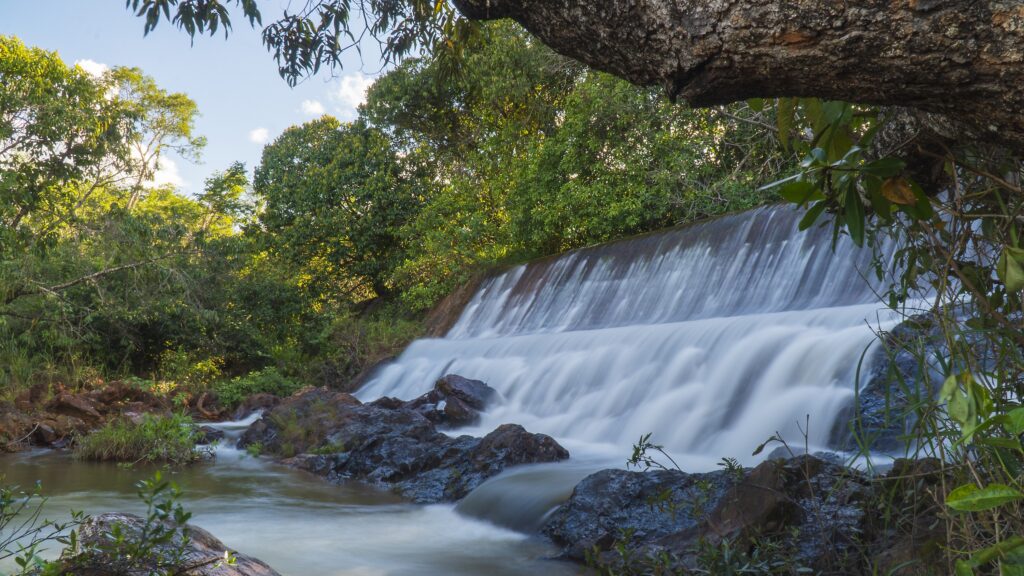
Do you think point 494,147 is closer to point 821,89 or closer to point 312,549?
point 312,549

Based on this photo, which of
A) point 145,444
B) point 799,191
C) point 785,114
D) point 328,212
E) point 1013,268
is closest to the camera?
point 1013,268

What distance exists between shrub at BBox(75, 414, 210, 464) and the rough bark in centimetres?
832

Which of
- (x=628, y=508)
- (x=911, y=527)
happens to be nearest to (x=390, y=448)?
(x=628, y=508)

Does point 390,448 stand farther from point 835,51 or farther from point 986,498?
point 986,498

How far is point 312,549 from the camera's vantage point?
534cm

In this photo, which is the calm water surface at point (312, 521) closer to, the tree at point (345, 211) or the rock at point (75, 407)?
the rock at point (75, 407)

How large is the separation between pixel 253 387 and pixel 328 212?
25.7 feet

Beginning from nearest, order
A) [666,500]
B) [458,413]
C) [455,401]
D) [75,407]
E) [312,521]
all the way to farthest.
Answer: [666,500], [312,521], [458,413], [455,401], [75,407]

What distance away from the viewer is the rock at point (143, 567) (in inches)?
106

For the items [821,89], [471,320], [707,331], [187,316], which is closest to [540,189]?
[471,320]

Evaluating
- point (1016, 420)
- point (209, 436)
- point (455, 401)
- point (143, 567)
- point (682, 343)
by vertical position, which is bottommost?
point (143, 567)

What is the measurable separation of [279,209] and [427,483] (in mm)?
17464

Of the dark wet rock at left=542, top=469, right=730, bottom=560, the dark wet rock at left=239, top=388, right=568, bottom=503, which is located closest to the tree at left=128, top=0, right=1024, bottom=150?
the dark wet rock at left=542, top=469, right=730, bottom=560

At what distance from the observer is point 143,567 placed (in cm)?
275
